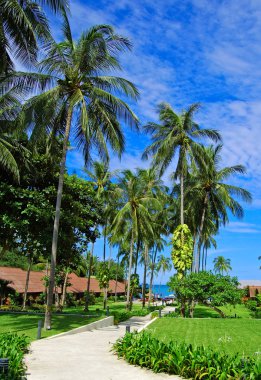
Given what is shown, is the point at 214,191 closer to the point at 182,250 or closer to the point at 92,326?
the point at 182,250

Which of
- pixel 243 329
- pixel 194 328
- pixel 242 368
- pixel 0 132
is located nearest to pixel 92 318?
pixel 194 328

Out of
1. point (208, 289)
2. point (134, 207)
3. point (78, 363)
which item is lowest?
point (78, 363)

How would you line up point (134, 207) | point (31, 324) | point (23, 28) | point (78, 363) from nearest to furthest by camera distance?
1. point (78, 363)
2. point (23, 28)
3. point (31, 324)
4. point (134, 207)

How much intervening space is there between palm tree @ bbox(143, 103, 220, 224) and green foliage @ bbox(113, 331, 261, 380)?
17.1 m

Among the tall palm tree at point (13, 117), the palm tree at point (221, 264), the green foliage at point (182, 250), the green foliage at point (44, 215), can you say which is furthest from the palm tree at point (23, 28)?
the palm tree at point (221, 264)

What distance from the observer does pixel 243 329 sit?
59.9 ft

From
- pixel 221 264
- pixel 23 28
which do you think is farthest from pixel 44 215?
pixel 221 264

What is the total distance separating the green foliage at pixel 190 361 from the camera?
7934 mm

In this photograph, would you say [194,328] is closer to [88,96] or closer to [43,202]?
[43,202]

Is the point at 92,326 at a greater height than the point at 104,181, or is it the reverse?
the point at 104,181

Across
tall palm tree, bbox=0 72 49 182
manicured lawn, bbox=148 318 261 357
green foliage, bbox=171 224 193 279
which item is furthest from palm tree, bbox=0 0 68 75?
green foliage, bbox=171 224 193 279

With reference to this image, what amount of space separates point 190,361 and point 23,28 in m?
11.9

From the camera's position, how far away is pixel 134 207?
107ft

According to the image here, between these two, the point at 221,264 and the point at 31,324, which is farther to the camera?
A: the point at 221,264
